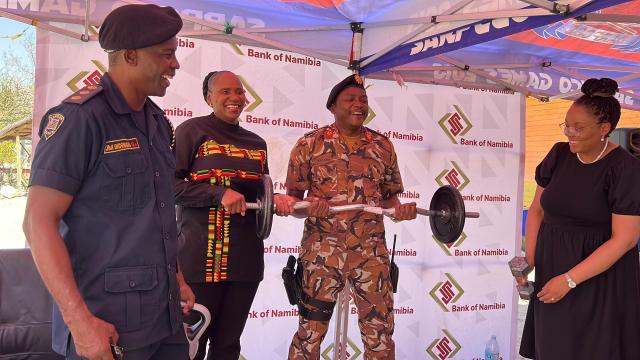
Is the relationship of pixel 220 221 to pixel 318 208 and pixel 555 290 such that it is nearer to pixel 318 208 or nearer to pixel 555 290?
pixel 318 208

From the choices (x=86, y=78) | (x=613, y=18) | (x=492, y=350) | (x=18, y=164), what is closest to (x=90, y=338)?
(x=86, y=78)

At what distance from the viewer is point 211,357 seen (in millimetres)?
2635

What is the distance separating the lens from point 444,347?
4773 millimetres

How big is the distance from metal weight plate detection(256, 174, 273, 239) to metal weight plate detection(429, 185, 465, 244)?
3.48 ft

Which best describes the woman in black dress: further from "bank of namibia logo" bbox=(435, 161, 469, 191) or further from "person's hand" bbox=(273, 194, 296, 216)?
"bank of namibia logo" bbox=(435, 161, 469, 191)

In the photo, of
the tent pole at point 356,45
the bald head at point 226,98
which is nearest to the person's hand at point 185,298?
the bald head at point 226,98

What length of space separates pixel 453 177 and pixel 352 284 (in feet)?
A: 7.56

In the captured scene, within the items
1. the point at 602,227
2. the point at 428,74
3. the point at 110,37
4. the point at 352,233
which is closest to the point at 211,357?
the point at 352,233

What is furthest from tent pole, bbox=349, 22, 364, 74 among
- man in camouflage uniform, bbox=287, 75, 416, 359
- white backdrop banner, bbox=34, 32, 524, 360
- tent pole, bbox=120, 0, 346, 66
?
man in camouflage uniform, bbox=287, 75, 416, 359

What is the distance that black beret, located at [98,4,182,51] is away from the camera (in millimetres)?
1447

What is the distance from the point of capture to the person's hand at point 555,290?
249 centimetres

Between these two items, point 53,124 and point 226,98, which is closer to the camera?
point 53,124

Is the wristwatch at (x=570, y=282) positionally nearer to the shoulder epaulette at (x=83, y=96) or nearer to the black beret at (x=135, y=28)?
the black beret at (x=135, y=28)

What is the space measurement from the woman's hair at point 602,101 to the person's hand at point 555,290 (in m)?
0.78
